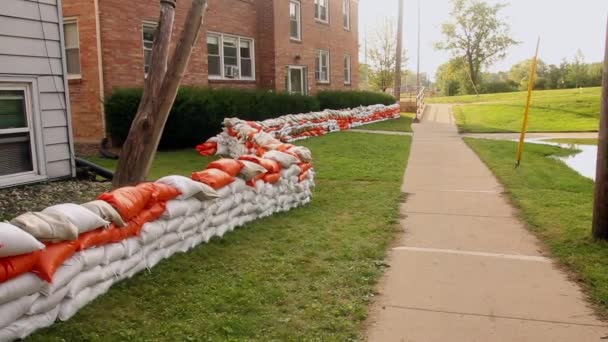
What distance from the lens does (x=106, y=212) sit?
402 centimetres

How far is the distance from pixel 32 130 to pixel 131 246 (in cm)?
434

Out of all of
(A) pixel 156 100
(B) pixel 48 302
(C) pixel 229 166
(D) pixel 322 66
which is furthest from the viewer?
(D) pixel 322 66

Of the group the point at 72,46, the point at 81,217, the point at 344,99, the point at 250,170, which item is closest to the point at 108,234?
the point at 81,217

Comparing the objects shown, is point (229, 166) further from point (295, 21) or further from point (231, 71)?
point (295, 21)

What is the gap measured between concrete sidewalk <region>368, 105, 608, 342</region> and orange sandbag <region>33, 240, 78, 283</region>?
2.03 meters

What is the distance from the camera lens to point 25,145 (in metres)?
7.64

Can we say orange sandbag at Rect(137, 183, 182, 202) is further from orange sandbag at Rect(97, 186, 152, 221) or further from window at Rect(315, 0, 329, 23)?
window at Rect(315, 0, 329, 23)

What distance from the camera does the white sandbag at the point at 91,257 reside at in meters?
3.71

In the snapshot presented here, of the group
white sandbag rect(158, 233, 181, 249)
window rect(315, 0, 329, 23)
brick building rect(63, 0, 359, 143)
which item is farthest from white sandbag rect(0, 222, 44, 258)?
window rect(315, 0, 329, 23)

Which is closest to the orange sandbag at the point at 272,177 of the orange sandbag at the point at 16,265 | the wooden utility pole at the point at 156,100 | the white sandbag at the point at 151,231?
the wooden utility pole at the point at 156,100

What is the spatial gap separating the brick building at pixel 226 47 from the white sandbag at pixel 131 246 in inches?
407

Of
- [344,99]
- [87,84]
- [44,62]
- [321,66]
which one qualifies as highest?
[321,66]

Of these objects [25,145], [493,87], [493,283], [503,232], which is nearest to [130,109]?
[25,145]

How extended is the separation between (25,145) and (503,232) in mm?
6400
